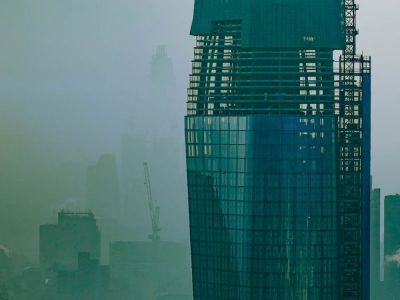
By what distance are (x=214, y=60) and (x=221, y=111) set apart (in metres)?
4.63

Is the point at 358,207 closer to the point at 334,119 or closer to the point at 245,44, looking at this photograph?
the point at 334,119

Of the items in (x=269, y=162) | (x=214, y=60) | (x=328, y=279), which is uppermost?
(x=214, y=60)

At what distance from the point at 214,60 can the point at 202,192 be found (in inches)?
459

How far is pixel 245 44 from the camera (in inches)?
5482

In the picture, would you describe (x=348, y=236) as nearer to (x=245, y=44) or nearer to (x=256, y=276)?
(x=256, y=276)

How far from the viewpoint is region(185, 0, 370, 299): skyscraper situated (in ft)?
451

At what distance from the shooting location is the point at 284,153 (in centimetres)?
13712

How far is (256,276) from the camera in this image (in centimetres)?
13862

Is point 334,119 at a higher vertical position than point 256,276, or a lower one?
higher

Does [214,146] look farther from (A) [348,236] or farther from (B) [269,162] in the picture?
(A) [348,236]

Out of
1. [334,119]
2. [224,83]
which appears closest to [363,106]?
[334,119]

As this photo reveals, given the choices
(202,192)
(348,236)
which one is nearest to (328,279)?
(348,236)

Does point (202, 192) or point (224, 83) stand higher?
point (224, 83)

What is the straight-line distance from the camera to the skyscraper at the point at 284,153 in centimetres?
13738
